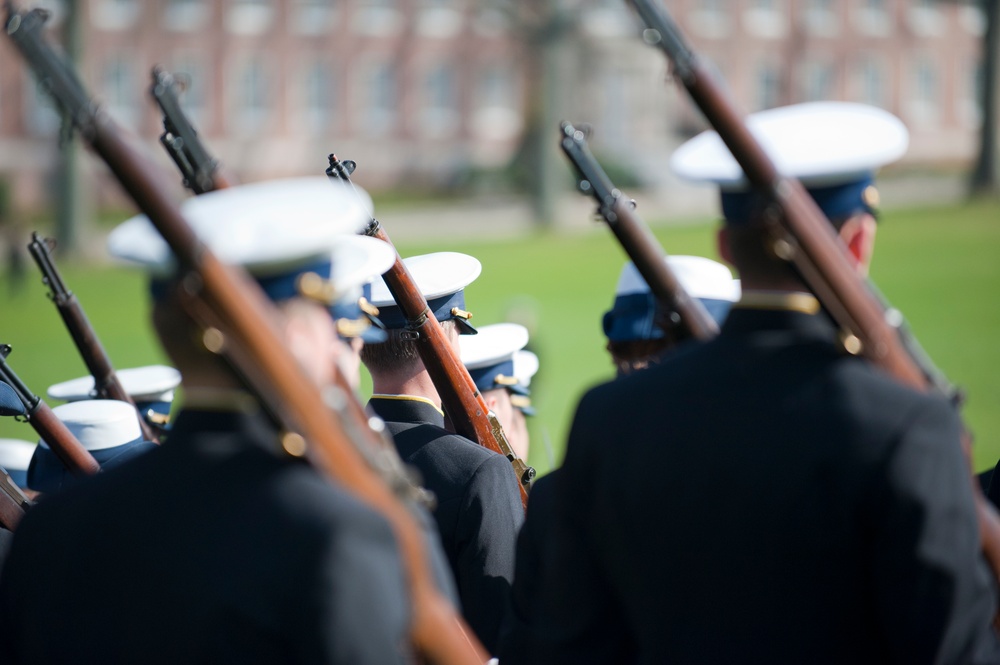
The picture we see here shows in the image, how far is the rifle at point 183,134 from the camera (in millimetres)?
2967

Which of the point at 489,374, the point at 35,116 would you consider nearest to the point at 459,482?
the point at 489,374

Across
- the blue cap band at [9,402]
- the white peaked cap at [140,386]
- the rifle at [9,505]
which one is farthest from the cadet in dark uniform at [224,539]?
the white peaked cap at [140,386]

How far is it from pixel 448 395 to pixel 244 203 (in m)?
2.07

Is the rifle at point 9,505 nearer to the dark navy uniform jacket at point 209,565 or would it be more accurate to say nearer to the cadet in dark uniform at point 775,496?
the dark navy uniform jacket at point 209,565

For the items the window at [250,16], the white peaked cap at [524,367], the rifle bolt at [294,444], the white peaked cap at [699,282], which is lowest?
the white peaked cap at [524,367]

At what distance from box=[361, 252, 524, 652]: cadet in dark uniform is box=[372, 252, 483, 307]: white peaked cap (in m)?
0.18

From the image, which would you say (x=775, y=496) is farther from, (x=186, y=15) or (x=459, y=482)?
(x=186, y=15)

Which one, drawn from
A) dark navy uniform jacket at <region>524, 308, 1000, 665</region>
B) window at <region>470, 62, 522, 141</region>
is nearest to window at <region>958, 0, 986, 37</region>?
window at <region>470, 62, 522, 141</region>

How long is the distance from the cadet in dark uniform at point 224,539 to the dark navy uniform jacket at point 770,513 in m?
0.57

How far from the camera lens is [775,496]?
7.75 ft

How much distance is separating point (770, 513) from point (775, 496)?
0.03m

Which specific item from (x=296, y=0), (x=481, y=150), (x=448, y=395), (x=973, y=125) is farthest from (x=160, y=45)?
(x=448, y=395)

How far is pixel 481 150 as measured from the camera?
55719 mm

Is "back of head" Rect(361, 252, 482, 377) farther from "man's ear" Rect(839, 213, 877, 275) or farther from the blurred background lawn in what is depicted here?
the blurred background lawn
